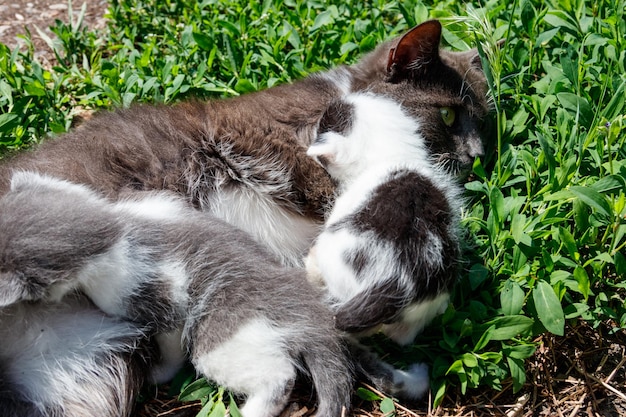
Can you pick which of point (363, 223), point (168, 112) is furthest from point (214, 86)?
point (363, 223)

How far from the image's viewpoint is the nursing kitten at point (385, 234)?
2828 millimetres

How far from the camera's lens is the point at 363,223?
2945 millimetres

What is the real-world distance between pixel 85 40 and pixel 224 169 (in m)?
1.95

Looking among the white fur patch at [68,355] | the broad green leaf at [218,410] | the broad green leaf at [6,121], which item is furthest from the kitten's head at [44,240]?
the broad green leaf at [6,121]

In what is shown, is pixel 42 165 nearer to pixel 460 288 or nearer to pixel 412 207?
pixel 412 207

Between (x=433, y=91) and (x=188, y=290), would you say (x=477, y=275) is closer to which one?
(x=433, y=91)

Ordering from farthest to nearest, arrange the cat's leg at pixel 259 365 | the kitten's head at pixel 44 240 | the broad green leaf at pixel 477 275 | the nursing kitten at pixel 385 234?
the broad green leaf at pixel 477 275 → the nursing kitten at pixel 385 234 → the cat's leg at pixel 259 365 → the kitten's head at pixel 44 240

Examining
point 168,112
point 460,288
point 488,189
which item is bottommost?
point 460,288

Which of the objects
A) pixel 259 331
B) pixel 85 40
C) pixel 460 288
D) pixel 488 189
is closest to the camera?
pixel 259 331

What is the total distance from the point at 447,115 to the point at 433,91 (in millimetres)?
134

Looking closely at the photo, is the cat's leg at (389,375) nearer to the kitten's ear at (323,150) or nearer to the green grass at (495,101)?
the green grass at (495,101)

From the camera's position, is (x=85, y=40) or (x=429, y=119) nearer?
(x=429, y=119)

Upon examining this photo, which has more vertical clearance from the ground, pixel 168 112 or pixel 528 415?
pixel 168 112

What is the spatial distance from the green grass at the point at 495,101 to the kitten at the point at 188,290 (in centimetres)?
17
